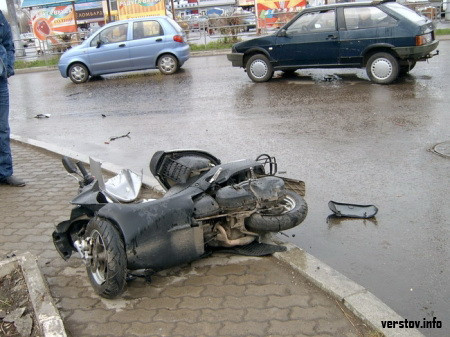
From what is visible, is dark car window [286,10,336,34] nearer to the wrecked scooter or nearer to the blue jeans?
the blue jeans

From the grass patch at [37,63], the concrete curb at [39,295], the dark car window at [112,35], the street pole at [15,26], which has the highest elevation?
the street pole at [15,26]

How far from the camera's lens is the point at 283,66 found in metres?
13.0

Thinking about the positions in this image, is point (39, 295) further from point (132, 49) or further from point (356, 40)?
point (132, 49)

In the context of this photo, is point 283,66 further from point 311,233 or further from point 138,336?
point 138,336

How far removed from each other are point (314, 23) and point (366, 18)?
1.21 m

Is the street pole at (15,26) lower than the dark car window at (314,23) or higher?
higher

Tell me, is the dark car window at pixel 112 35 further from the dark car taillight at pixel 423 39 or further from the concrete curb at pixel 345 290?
the concrete curb at pixel 345 290

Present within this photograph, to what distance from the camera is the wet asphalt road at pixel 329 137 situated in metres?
4.50

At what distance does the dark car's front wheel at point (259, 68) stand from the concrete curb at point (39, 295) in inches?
388

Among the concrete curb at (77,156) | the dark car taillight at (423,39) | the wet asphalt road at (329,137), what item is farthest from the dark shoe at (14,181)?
the dark car taillight at (423,39)

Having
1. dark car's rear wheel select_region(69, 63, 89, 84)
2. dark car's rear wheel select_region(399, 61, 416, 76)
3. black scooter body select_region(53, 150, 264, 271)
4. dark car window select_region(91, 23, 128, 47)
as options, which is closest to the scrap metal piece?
black scooter body select_region(53, 150, 264, 271)

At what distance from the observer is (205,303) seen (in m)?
3.79

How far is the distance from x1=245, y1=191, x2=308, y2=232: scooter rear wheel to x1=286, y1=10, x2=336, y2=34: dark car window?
28.4ft

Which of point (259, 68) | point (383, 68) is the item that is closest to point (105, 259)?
point (383, 68)
